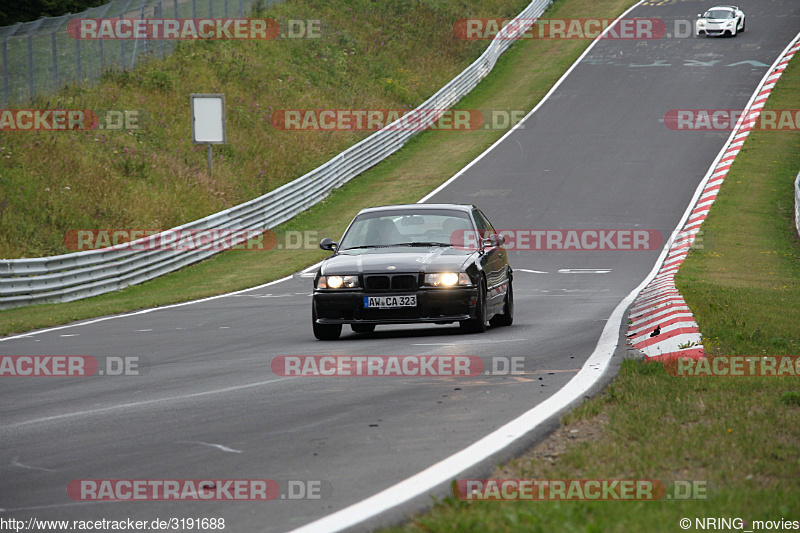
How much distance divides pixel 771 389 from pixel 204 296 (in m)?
14.3

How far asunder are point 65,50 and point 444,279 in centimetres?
2396

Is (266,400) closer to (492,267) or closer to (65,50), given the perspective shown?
(492,267)

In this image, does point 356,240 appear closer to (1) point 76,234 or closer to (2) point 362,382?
(2) point 362,382

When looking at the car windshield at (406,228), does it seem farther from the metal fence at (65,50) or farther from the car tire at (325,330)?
the metal fence at (65,50)

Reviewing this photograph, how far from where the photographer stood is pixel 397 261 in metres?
12.0

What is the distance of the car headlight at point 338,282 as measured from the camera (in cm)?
1188

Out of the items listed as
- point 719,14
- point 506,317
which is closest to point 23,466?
point 506,317

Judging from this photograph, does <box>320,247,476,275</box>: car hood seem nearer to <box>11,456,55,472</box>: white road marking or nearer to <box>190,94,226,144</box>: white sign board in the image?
<box>11,456,55,472</box>: white road marking

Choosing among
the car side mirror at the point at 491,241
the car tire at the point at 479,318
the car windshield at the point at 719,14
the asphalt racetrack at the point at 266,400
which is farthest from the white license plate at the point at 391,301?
the car windshield at the point at 719,14

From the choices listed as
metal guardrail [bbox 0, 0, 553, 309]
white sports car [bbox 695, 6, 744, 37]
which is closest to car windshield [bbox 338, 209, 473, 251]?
metal guardrail [bbox 0, 0, 553, 309]

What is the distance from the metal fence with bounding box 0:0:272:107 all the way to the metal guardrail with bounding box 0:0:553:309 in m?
6.98

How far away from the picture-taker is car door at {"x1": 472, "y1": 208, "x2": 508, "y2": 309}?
12.8 metres

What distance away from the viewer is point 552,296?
18.4 meters

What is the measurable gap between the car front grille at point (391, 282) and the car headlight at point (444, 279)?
0.56ft
